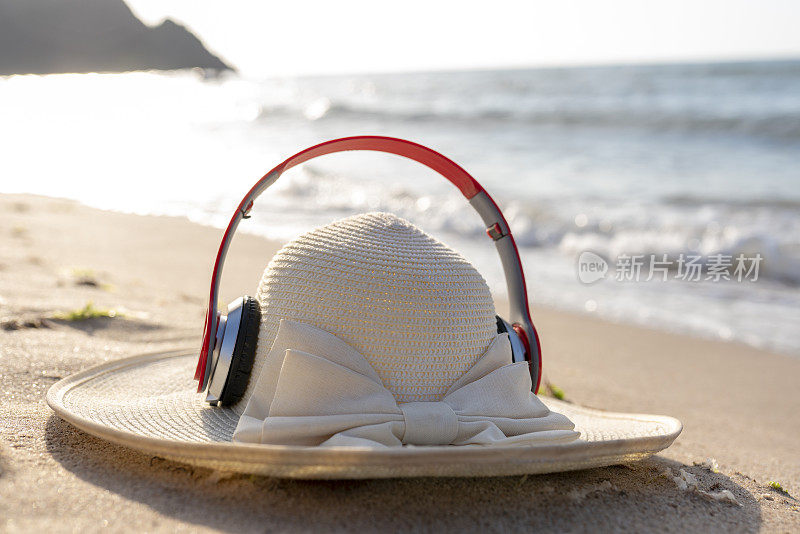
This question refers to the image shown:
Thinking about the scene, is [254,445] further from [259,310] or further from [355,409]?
[259,310]

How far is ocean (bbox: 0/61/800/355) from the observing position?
18.1ft

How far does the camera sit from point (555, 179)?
33.2 feet

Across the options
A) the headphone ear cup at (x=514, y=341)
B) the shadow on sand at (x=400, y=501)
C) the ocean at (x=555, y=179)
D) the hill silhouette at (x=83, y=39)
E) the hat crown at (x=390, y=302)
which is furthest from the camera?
the hill silhouette at (x=83, y=39)

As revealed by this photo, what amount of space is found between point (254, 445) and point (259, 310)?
47cm

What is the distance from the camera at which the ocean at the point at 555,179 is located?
5527 millimetres

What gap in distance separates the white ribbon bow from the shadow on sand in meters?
0.13

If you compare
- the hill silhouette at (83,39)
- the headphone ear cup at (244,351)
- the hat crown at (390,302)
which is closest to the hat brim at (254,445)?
the headphone ear cup at (244,351)

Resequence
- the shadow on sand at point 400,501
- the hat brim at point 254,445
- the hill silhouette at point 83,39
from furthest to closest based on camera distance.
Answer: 1. the hill silhouette at point 83,39
2. the shadow on sand at point 400,501
3. the hat brim at point 254,445

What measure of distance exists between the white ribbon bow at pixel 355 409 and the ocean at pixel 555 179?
3315 millimetres

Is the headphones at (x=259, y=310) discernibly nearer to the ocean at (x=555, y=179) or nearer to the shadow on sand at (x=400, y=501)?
the shadow on sand at (x=400, y=501)

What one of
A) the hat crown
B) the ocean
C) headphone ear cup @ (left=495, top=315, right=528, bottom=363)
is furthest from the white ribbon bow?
the ocean

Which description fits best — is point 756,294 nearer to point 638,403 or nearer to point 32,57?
point 638,403

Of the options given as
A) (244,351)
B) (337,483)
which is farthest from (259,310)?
(337,483)

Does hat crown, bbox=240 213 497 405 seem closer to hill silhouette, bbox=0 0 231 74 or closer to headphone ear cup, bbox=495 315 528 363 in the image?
headphone ear cup, bbox=495 315 528 363
